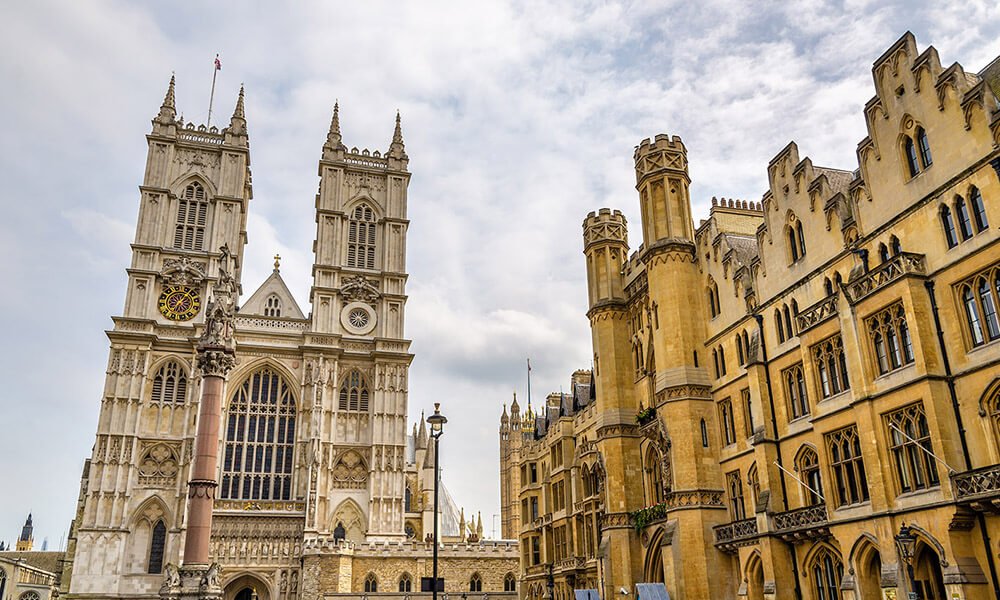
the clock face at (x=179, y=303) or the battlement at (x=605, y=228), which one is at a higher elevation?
the clock face at (x=179, y=303)

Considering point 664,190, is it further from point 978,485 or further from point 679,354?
point 978,485

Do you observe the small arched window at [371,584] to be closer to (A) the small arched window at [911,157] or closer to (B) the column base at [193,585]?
(B) the column base at [193,585]

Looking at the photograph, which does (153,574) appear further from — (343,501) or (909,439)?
(909,439)

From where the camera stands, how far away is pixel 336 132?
65.9m

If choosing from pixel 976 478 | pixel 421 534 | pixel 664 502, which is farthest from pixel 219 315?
pixel 421 534

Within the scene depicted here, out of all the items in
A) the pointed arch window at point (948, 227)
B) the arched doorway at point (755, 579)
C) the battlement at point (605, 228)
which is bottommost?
the arched doorway at point (755, 579)

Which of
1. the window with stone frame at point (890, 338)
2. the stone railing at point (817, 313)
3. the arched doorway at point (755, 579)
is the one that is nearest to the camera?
the window with stone frame at point (890, 338)

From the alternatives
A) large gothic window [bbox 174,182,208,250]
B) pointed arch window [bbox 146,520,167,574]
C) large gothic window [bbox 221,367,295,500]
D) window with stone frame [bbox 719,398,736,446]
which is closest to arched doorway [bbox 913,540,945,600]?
window with stone frame [bbox 719,398,736,446]

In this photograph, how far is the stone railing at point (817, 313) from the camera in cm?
2206

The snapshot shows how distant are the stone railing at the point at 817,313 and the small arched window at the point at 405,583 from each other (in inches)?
1339

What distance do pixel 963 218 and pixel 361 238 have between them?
49.6 metres

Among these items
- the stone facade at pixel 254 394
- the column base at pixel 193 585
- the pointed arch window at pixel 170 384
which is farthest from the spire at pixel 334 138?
the column base at pixel 193 585

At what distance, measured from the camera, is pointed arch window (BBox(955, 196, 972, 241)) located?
60.3ft

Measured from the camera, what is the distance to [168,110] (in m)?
63.2
